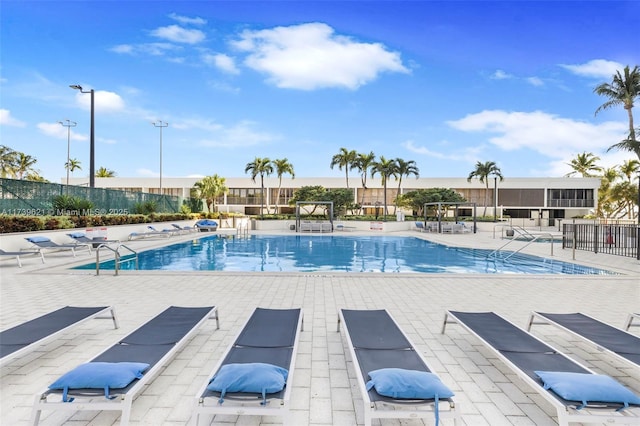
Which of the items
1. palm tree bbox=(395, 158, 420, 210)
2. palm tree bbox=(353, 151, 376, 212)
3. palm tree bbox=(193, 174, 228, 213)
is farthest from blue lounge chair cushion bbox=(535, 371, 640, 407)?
palm tree bbox=(193, 174, 228, 213)

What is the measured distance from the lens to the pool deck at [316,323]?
9.52 feet

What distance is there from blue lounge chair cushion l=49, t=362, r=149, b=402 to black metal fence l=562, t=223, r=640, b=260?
46.6 ft

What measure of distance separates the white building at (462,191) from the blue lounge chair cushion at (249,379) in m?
41.0

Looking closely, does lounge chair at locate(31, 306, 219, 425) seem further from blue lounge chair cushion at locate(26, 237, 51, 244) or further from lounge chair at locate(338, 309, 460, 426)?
blue lounge chair cushion at locate(26, 237, 51, 244)

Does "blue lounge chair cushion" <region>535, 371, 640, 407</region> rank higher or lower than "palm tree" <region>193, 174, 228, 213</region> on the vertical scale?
lower

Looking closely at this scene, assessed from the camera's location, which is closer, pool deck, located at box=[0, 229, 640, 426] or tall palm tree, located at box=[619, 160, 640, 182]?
pool deck, located at box=[0, 229, 640, 426]

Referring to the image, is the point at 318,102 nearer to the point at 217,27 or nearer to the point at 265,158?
the point at 265,158

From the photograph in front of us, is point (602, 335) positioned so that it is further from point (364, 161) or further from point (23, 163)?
point (23, 163)

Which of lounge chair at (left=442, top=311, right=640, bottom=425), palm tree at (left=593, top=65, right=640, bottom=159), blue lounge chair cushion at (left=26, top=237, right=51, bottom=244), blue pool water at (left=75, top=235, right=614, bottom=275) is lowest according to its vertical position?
blue pool water at (left=75, top=235, right=614, bottom=275)

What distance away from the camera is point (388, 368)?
298 cm

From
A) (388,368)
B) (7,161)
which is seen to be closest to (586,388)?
(388,368)

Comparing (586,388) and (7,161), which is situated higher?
(7,161)

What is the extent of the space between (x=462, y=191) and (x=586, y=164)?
2098 centimetres

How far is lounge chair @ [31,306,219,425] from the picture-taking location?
2510mm
